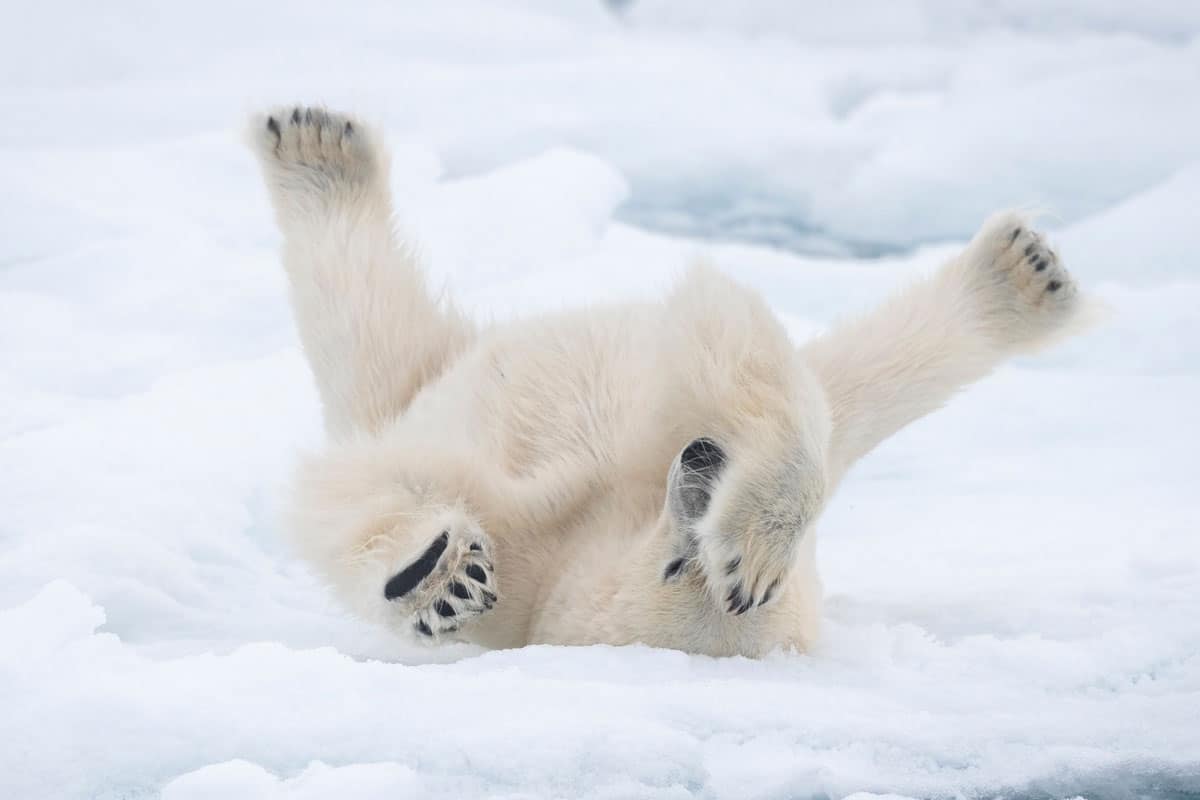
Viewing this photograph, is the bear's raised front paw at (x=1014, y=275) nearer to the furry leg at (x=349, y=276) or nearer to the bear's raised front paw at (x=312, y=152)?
the furry leg at (x=349, y=276)

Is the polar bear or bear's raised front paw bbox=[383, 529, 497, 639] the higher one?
the polar bear

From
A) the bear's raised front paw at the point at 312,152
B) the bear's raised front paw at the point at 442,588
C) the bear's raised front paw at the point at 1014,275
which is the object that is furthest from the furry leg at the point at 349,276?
the bear's raised front paw at the point at 1014,275

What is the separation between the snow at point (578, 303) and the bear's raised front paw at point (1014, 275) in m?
0.09

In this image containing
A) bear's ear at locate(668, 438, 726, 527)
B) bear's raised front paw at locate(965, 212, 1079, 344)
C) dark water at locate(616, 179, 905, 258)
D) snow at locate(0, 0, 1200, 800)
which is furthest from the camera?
dark water at locate(616, 179, 905, 258)

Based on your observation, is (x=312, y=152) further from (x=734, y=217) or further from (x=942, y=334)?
(x=734, y=217)

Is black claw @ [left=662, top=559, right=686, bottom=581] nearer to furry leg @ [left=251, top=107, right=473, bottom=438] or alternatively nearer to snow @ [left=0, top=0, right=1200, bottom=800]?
snow @ [left=0, top=0, right=1200, bottom=800]

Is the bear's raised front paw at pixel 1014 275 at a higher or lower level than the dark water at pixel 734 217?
lower

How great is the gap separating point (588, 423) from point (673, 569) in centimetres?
46

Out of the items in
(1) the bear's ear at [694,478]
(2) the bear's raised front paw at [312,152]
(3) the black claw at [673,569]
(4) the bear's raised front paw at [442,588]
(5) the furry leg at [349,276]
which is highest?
(2) the bear's raised front paw at [312,152]

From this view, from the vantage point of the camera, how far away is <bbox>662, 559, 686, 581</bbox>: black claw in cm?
180

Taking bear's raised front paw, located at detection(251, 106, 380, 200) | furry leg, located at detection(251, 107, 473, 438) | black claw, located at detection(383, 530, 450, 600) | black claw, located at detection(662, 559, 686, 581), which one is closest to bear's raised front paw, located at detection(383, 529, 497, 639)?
black claw, located at detection(383, 530, 450, 600)

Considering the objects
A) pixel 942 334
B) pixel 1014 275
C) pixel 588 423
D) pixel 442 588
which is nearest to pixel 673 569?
pixel 442 588

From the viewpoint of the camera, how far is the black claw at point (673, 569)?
5.90 feet

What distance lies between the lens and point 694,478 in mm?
1765
